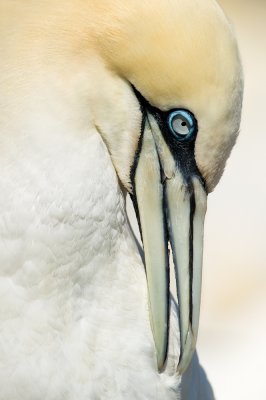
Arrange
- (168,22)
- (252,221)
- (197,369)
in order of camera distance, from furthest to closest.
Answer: (252,221), (197,369), (168,22)

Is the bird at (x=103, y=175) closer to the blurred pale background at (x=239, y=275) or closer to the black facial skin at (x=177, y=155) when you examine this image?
the black facial skin at (x=177, y=155)

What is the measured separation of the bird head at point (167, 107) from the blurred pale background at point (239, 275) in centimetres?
203

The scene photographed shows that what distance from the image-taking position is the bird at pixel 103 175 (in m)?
3.93

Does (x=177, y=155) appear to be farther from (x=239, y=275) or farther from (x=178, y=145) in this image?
(x=239, y=275)

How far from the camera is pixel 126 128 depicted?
4062 mm

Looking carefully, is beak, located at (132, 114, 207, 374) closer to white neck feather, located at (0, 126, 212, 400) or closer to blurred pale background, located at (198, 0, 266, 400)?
white neck feather, located at (0, 126, 212, 400)

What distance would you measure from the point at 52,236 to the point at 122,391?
0.62 metres

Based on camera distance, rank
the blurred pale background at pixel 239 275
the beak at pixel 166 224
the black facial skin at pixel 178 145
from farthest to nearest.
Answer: the blurred pale background at pixel 239 275
the beak at pixel 166 224
the black facial skin at pixel 178 145

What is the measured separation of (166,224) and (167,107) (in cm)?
41

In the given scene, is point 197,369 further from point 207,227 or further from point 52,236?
point 207,227

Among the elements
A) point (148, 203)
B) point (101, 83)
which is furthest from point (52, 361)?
point (101, 83)

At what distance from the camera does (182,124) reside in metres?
3.97

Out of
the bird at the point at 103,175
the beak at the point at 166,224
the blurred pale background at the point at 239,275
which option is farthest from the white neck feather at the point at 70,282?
the blurred pale background at the point at 239,275

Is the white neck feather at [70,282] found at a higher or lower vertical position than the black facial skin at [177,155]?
lower
